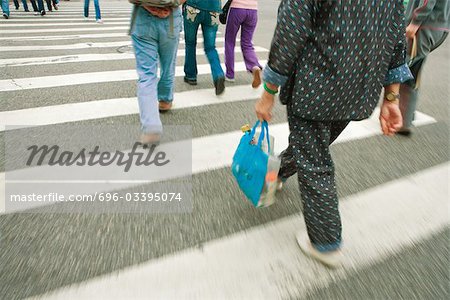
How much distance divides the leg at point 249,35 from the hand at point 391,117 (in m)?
2.98

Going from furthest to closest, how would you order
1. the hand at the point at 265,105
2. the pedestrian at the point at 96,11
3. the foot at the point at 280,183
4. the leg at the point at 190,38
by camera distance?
1. the pedestrian at the point at 96,11
2. the leg at the point at 190,38
3. the foot at the point at 280,183
4. the hand at the point at 265,105

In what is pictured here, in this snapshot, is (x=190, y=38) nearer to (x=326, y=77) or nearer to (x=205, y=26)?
(x=205, y=26)

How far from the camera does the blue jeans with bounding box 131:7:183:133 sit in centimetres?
284

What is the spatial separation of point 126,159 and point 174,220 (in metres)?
0.94

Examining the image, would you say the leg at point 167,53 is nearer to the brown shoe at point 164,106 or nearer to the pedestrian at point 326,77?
the brown shoe at point 164,106

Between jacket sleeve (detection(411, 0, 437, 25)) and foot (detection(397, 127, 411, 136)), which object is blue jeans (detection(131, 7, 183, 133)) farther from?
foot (detection(397, 127, 411, 136))

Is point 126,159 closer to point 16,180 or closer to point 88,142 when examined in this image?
point 88,142

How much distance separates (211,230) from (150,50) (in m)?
1.71

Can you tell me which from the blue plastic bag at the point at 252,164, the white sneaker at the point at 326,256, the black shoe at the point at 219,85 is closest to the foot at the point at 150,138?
the blue plastic bag at the point at 252,164

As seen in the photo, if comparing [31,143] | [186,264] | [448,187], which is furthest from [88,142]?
[448,187]

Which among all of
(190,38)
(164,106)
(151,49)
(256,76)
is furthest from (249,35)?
(151,49)

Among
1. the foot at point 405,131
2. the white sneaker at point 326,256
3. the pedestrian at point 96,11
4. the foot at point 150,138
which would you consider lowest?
the pedestrian at point 96,11

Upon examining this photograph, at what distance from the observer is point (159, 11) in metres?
2.78

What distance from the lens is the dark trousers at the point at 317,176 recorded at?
1771 mm
